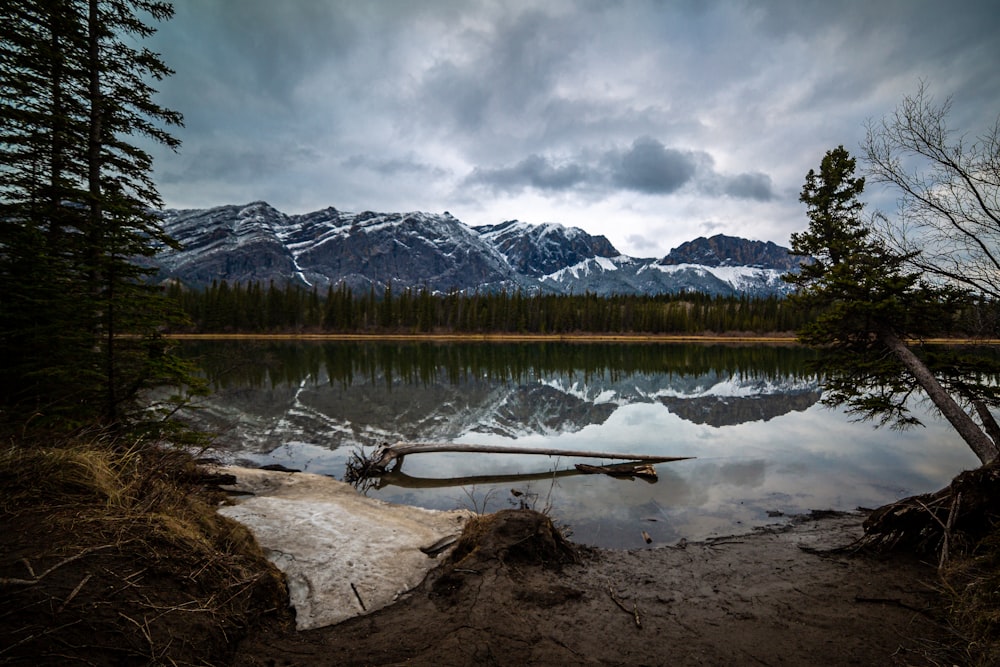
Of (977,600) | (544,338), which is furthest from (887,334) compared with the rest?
(544,338)

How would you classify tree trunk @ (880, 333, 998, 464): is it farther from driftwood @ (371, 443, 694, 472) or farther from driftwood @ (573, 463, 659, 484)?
driftwood @ (573, 463, 659, 484)

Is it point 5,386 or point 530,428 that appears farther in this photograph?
point 530,428

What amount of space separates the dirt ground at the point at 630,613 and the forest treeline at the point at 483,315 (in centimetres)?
10997

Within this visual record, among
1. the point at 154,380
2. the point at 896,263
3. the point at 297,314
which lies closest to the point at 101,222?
the point at 154,380

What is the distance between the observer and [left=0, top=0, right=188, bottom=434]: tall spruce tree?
785 centimetres

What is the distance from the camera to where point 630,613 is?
5141mm

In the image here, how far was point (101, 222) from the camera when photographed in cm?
828

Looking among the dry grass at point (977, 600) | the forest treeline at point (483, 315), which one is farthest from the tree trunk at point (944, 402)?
the forest treeline at point (483, 315)

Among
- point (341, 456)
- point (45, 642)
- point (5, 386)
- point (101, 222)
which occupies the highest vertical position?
point (101, 222)

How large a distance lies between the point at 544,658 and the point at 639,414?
18725mm

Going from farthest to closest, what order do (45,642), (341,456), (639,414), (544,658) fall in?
1. (639,414)
2. (341,456)
3. (544,658)
4. (45,642)

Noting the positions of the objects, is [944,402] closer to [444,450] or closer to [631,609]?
[631,609]

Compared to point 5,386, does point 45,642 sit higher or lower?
lower

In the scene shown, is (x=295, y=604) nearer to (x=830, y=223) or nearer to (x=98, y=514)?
(x=98, y=514)
